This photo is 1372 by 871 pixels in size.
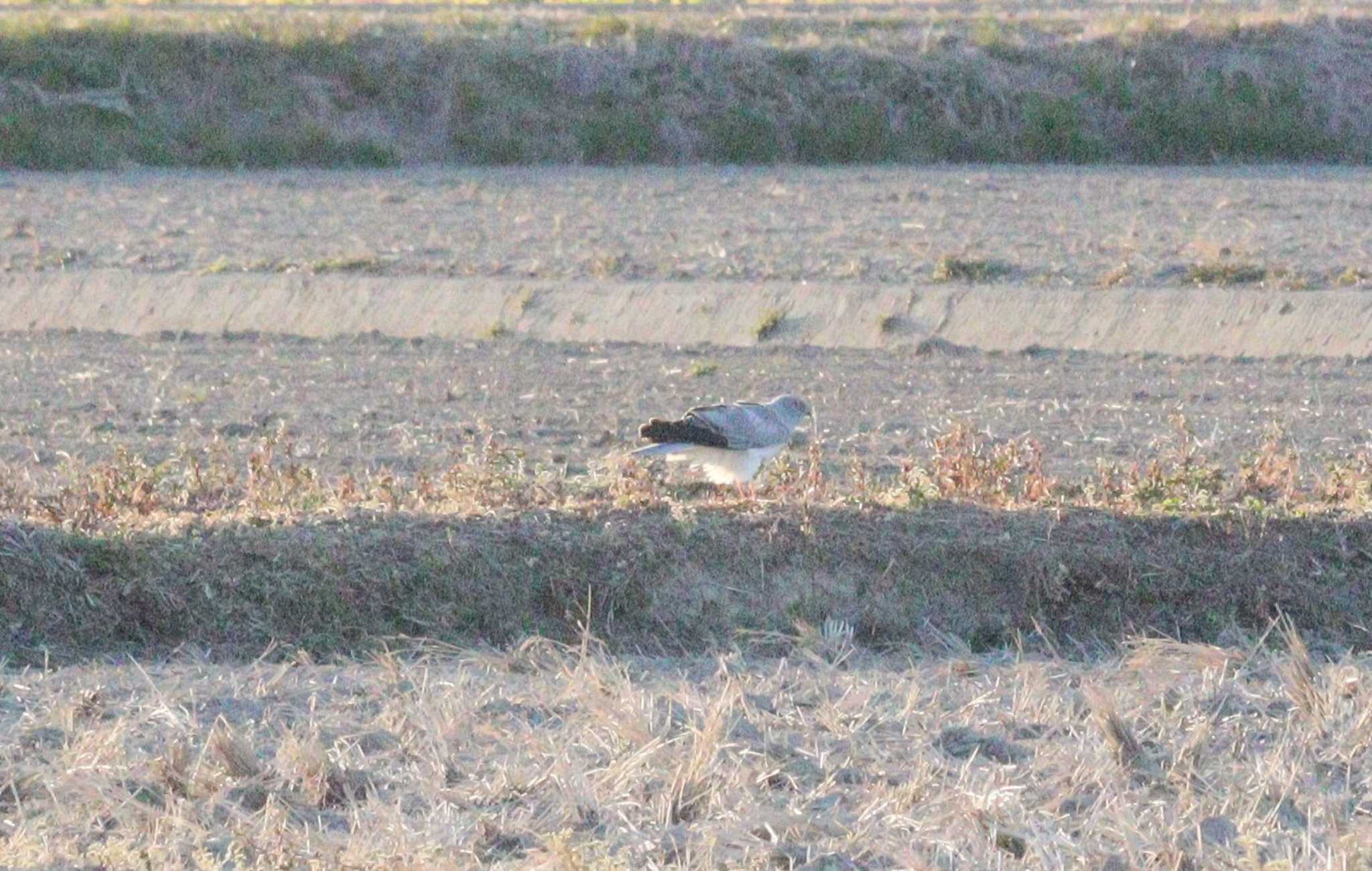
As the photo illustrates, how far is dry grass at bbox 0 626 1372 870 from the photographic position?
439 cm

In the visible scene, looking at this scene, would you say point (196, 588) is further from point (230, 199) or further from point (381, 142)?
point (381, 142)

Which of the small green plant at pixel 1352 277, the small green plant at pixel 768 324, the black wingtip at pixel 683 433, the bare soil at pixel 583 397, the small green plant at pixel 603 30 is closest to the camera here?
the black wingtip at pixel 683 433

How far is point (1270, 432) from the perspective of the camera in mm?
9406

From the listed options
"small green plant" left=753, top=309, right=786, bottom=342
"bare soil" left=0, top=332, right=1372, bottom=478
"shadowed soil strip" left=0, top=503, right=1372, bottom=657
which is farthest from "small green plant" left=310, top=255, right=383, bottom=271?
"shadowed soil strip" left=0, top=503, right=1372, bottom=657

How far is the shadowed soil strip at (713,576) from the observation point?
269 inches

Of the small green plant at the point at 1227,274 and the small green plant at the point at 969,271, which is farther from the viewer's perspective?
the small green plant at the point at 969,271

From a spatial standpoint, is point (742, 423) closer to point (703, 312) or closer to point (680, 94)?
point (703, 312)

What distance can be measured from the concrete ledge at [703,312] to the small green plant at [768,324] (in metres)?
0.03

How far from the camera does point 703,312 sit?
14133mm

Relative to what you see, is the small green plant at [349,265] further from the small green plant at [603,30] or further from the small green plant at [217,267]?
the small green plant at [603,30]

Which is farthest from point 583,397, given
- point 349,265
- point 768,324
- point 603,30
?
point 603,30

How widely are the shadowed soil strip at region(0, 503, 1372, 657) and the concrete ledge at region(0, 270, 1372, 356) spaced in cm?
613

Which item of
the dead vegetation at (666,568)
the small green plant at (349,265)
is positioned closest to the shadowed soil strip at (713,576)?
the dead vegetation at (666,568)

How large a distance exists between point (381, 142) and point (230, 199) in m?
4.35
